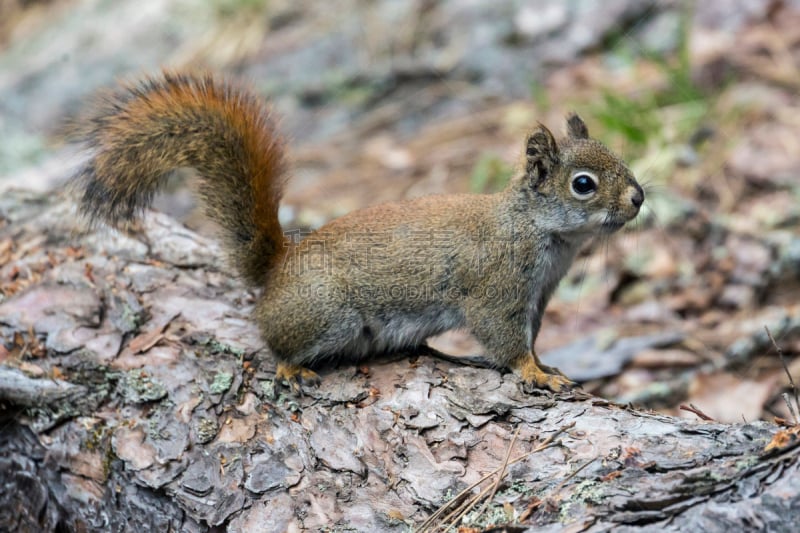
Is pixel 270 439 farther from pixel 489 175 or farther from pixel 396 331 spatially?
pixel 489 175

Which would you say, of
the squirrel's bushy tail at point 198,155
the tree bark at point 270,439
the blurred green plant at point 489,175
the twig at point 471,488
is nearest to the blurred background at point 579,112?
the blurred green plant at point 489,175

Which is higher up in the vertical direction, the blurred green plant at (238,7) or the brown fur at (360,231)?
the blurred green plant at (238,7)

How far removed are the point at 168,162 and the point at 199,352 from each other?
2.34ft

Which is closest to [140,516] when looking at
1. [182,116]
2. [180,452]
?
[180,452]

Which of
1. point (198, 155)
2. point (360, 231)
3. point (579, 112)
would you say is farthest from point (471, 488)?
point (579, 112)

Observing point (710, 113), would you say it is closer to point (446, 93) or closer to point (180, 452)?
point (446, 93)

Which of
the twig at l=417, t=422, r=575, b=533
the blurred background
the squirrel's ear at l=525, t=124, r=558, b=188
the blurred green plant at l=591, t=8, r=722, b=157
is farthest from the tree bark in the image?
the blurred green plant at l=591, t=8, r=722, b=157

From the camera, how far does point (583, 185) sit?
3123 millimetres

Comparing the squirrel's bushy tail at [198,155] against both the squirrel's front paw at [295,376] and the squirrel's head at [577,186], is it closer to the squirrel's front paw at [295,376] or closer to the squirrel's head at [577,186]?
the squirrel's front paw at [295,376]

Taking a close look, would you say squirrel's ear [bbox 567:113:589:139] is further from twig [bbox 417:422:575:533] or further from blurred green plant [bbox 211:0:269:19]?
blurred green plant [bbox 211:0:269:19]

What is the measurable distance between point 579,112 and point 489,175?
837 millimetres

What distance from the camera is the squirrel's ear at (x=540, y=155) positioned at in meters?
3.17

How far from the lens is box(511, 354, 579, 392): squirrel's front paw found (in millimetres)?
2848

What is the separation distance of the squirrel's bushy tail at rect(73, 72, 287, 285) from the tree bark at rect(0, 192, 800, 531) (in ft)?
1.18
